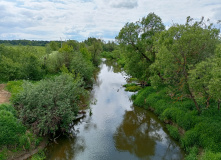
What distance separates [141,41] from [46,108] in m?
16.0

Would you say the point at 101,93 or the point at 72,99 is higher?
the point at 72,99

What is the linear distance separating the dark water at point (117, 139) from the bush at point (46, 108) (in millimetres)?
1912

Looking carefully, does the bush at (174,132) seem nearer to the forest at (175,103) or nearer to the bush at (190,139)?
the forest at (175,103)

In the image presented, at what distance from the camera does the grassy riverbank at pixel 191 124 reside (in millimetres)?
12531

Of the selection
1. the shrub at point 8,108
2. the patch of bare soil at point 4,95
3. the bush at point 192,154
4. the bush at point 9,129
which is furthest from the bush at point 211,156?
the patch of bare soil at point 4,95

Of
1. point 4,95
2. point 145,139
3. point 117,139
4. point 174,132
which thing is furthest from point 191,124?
point 4,95

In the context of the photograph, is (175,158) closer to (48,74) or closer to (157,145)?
(157,145)

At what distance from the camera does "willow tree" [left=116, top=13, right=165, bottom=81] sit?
24.0 m

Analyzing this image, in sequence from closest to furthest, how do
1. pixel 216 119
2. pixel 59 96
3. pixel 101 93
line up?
1. pixel 216 119
2. pixel 59 96
3. pixel 101 93

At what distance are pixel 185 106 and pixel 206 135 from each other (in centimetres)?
497

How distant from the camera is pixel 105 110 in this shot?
72.9 feet

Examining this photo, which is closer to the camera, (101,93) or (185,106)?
(185,106)

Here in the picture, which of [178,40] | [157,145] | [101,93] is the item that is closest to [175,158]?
[157,145]

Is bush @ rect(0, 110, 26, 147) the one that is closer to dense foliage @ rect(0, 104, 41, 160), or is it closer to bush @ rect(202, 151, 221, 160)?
dense foliage @ rect(0, 104, 41, 160)
